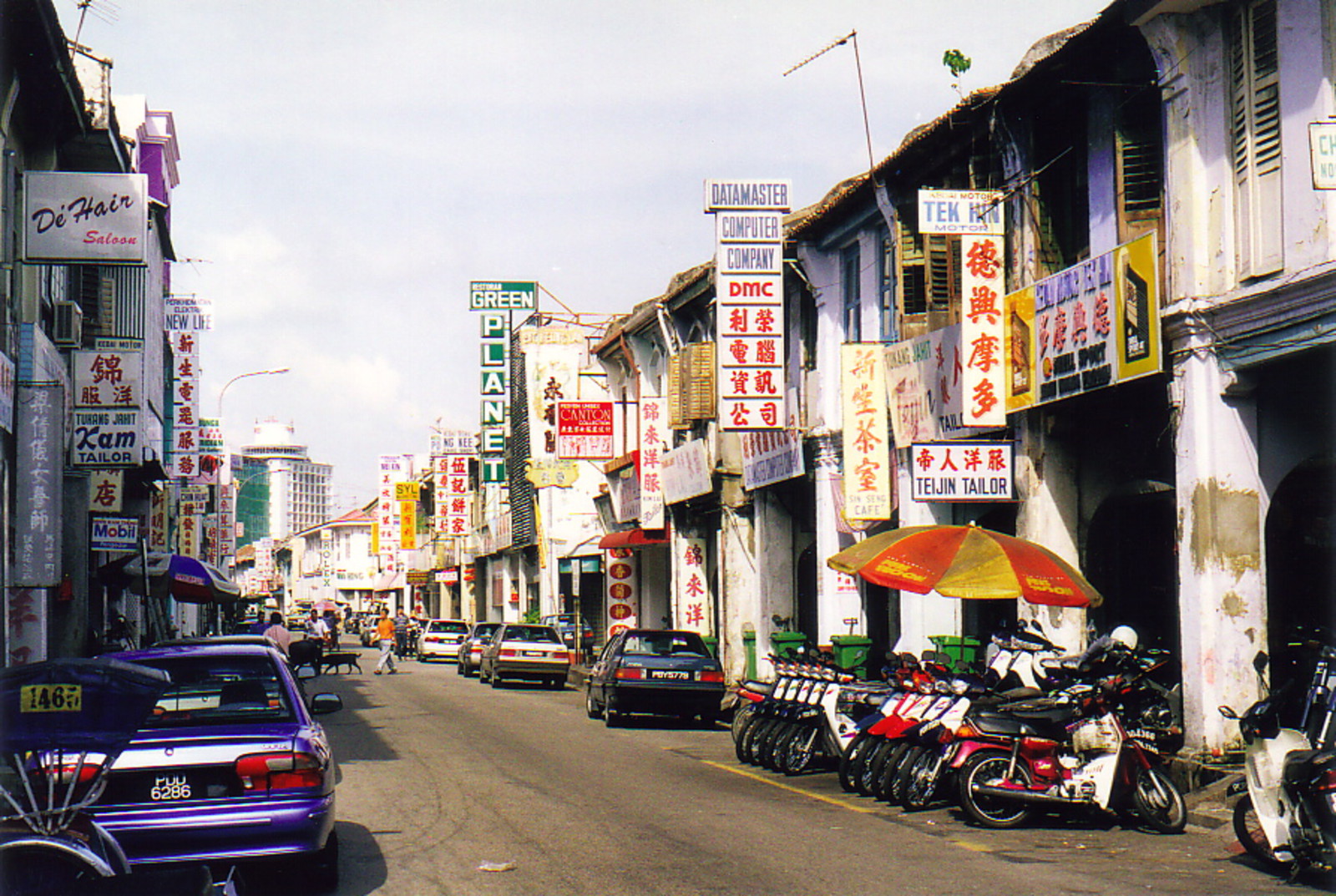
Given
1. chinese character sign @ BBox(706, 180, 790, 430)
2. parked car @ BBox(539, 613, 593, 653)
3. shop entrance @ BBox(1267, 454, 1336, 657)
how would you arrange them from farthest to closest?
1. parked car @ BBox(539, 613, 593, 653)
2. chinese character sign @ BBox(706, 180, 790, 430)
3. shop entrance @ BBox(1267, 454, 1336, 657)

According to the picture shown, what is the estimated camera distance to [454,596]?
82.4 meters

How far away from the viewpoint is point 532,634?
3475 cm

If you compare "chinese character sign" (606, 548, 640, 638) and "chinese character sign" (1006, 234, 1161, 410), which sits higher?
"chinese character sign" (1006, 234, 1161, 410)

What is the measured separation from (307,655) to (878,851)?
16.6 metres

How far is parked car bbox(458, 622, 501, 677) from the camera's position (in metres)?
39.0

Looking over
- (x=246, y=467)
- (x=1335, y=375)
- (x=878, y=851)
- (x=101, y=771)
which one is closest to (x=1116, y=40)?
(x=1335, y=375)

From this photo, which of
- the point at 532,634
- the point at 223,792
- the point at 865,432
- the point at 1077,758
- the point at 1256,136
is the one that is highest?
the point at 1256,136

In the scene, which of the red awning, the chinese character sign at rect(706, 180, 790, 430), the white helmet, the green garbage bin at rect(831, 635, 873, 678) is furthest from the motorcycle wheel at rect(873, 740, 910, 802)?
the red awning

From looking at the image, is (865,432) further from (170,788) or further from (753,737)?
(170,788)

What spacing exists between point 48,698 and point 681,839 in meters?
5.63

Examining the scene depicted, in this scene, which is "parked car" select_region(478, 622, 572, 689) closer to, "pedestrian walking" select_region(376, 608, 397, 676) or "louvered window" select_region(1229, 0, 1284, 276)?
"pedestrian walking" select_region(376, 608, 397, 676)

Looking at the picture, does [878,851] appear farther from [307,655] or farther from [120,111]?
[120,111]

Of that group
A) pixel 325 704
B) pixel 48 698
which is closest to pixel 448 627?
pixel 325 704

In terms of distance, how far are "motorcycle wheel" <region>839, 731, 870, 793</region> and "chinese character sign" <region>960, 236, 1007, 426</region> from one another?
491cm
